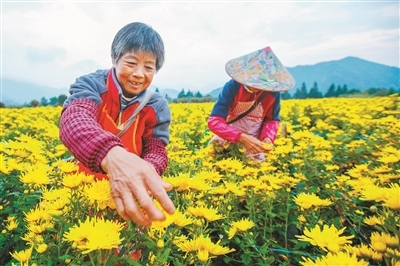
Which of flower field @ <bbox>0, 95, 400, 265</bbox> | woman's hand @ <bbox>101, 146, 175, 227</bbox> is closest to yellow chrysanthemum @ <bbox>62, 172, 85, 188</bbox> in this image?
flower field @ <bbox>0, 95, 400, 265</bbox>

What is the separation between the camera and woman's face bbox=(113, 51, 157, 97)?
143 centimetres

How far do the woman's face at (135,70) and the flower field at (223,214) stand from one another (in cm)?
44

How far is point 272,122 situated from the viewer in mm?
3033

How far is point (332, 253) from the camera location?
822 mm

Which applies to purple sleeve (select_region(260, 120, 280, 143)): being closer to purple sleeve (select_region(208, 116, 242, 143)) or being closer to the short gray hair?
purple sleeve (select_region(208, 116, 242, 143))

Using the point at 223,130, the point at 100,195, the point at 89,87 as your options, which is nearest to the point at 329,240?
the point at 100,195

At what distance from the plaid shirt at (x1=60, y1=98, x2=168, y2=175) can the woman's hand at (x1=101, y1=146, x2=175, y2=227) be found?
148 mm

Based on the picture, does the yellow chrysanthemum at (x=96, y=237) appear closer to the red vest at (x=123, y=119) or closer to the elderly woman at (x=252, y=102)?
the red vest at (x=123, y=119)

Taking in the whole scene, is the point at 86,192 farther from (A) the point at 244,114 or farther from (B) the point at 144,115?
(A) the point at 244,114

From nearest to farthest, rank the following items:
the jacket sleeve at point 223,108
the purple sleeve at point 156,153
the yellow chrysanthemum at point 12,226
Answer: the yellow chrysanthemum at point 12,226 → the purple sleeve at point 156,153 → the jacket sleeve at point 223,108

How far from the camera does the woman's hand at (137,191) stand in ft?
2.41

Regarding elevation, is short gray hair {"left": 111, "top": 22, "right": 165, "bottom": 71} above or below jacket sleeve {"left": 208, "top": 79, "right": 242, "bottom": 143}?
above

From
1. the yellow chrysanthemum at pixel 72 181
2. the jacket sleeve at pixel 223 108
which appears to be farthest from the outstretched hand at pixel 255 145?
the yellow chrysanthemum at pixel 72 181

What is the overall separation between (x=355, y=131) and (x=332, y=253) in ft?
10.5
